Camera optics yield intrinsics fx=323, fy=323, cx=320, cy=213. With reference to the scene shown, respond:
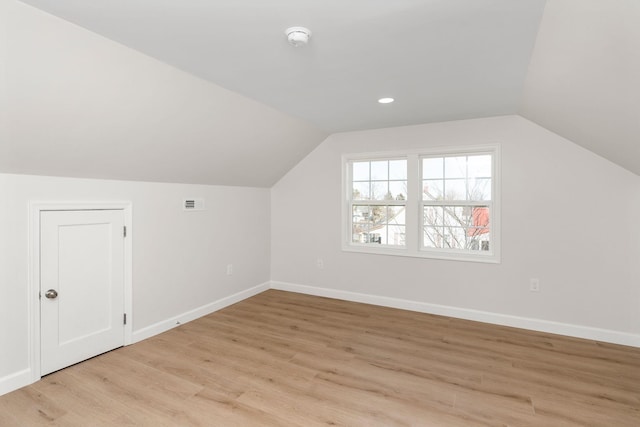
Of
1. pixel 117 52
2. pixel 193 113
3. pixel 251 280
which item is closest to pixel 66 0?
pixel 117 52

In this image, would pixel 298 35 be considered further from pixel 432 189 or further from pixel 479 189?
pixel 479 189

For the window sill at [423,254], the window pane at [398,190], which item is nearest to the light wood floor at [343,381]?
the window sill at [423,254]

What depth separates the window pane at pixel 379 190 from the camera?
4367 millimetres

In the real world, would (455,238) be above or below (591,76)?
below

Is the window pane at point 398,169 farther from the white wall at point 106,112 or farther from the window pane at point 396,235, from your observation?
the white wall at point 106,112

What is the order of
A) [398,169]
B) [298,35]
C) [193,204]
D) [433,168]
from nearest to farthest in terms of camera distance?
[298,35]
[193,204]
[433,168]
[398,169]

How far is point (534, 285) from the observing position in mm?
3477

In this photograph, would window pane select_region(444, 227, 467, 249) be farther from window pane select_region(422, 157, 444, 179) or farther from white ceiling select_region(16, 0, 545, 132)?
white ceiling select_region(16, 0, 545, 132)

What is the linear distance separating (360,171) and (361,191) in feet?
0.93

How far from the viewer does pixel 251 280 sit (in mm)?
4734

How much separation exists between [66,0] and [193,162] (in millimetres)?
1914

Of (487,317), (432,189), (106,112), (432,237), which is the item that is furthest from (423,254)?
(106,112)

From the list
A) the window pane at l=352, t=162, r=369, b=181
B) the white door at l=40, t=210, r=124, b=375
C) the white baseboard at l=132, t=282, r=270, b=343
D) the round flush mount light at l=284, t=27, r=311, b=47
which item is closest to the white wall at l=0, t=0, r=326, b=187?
the white door at l=40, t=210, r=124, b=375

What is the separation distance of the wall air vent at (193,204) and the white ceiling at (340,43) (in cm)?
152
